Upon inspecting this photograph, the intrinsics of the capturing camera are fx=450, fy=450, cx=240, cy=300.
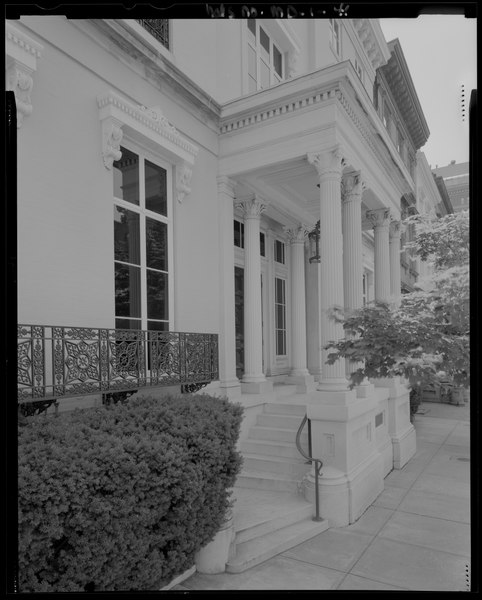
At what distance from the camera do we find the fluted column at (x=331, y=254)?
6.48 metres

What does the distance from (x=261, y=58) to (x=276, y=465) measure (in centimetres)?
726

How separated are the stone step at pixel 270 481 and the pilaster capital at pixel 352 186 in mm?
4637

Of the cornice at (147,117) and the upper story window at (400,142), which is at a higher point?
the upper story window at (400,142)

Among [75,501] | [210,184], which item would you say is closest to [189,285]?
[210,184]

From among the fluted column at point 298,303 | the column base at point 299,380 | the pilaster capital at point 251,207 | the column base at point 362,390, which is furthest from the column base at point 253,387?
the pilaster capital at point 251,207

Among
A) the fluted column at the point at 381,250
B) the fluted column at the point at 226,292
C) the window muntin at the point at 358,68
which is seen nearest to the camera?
the fluted column at the point at 226,292

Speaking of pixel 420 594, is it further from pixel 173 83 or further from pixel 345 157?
pixel 173 83

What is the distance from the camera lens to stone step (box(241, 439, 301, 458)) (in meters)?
6.77

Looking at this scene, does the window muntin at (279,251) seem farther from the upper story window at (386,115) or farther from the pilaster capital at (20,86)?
the pilaster capital at (20,86)

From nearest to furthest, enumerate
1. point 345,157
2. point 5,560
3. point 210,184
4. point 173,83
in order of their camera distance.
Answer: point 5,560 → point 173,83 → point 345,157 → point 210,184

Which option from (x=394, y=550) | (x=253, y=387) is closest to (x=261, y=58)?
(x=253, y=387)

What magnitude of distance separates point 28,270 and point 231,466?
8.90ft

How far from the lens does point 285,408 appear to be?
25.1 feet
